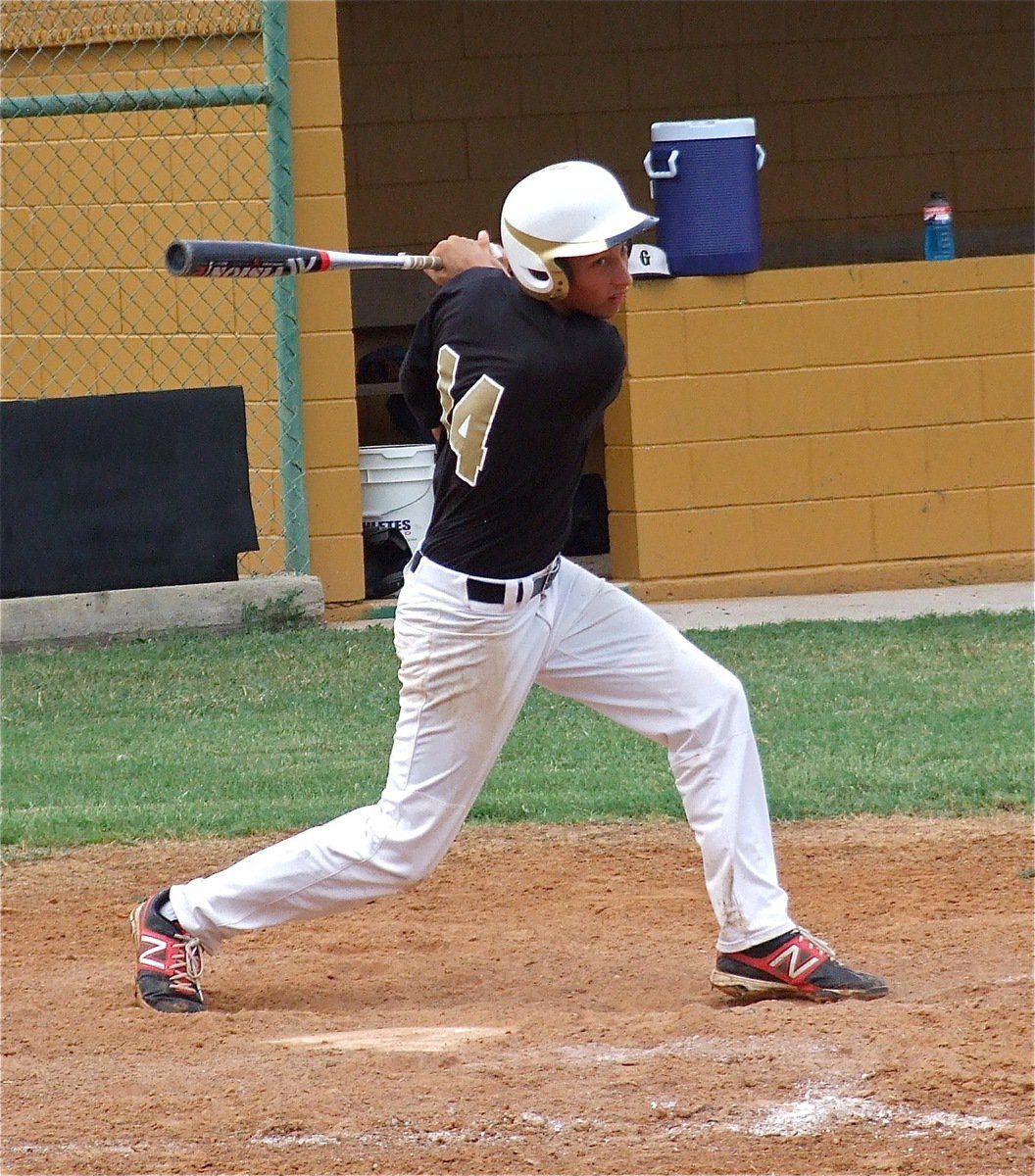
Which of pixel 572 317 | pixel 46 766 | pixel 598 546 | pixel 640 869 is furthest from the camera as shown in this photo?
pixel 598 546

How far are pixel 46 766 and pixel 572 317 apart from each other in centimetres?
374

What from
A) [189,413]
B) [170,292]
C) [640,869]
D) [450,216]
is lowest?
[640,869]

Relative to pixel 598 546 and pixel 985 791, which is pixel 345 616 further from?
pixel 985 791

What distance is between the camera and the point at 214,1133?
11.5 ft

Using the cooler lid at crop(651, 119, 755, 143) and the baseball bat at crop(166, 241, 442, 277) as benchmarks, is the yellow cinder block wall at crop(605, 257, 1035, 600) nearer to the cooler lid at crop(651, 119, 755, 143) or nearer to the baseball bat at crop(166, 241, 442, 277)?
the cooler lid at crop(651, 119, 755, 143)

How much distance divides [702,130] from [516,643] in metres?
6.19

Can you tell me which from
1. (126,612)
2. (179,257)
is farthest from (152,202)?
(179,257)

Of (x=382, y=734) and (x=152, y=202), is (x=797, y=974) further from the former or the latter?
(x=152, y=202)

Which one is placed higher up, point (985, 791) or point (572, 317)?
point (572, 317)

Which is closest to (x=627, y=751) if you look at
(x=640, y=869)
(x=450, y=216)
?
(x=640, y=869)

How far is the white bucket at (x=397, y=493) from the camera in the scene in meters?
10.1

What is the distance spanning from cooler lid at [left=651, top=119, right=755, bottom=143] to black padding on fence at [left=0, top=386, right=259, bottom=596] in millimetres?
2670

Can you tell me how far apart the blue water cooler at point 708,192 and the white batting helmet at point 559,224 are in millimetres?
5908

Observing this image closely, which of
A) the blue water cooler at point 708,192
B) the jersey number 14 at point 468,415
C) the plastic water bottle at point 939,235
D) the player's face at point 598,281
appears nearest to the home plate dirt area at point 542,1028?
the jersey number 14 at point 468,415
